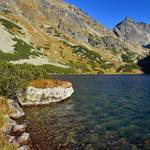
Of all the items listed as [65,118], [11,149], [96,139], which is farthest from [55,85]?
[11,149]

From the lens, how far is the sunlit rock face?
61.4m

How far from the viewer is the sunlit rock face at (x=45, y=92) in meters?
61.4

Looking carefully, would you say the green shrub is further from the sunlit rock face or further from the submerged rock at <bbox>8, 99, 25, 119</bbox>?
the submerged rock at <bbox>8, 99, 25, 119</bbox>

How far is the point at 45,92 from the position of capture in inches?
2501

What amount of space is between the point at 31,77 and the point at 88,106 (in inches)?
661

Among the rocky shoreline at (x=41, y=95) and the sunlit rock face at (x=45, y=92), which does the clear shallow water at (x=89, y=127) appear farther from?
the sunlit rock face at (x=45, y=92)

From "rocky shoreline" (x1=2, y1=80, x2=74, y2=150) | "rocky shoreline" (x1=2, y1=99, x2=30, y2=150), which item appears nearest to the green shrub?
"rocky shoreline" (x1=2, y1=80, x2=74, y2=150)

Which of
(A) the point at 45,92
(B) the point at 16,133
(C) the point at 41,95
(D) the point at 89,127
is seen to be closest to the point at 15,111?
(B) the point at 16,133

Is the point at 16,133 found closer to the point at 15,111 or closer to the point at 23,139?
the point at 23,139

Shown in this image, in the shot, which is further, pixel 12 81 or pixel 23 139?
pixel 12 81

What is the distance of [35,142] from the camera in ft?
110

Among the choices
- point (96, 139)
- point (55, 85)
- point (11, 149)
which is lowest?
point (96, 139)

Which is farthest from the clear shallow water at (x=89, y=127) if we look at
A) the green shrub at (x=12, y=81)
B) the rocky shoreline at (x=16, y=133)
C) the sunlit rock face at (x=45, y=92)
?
the green shrub at (x=12, y=81)

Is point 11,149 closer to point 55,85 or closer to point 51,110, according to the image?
point 51,110
